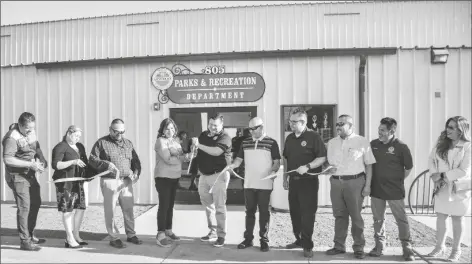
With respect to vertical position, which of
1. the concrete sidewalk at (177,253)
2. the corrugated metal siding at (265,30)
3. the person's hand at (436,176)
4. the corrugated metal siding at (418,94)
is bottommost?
the concrete sidewalk at (177,253)

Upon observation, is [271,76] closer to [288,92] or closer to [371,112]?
[288,92]

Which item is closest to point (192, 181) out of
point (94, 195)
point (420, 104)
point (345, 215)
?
point (94, 195)

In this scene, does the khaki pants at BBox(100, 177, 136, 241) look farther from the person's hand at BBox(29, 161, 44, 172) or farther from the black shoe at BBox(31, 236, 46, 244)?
the black shoe at BBox(31, 236, 46, 244)

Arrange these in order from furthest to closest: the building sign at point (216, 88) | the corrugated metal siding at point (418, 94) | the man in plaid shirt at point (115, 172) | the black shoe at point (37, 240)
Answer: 1. the building sign at point (216, 88)
2. the corrugated metal siding at point (418, 94)
3. the black shoe at point (37, 240)
4. the man in plaid shirt at point (115, 172)

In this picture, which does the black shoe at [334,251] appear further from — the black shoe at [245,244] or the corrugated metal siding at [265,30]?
the corrugated metal siding at [265,30]

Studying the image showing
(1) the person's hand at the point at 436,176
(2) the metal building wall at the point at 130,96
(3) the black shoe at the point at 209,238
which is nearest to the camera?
(1) the person's hand at the point at 436,176

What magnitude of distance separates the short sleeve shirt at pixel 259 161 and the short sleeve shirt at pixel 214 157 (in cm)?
33

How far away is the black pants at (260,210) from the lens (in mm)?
4660

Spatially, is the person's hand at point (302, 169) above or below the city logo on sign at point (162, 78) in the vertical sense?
below

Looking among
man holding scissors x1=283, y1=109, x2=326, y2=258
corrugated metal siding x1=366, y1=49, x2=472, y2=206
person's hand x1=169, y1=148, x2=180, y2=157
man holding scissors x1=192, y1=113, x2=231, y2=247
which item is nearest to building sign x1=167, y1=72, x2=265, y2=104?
corrugated metal siding x1=366, y1=49, x2=472, y2=206

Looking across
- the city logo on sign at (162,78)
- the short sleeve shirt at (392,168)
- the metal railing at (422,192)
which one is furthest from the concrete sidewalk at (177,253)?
the city logo on sign at (162,78)

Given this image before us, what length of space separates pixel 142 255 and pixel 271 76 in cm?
461

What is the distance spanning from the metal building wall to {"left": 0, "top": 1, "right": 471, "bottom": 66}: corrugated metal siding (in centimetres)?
39

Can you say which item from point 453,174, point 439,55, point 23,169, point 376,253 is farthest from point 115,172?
point 439,55
